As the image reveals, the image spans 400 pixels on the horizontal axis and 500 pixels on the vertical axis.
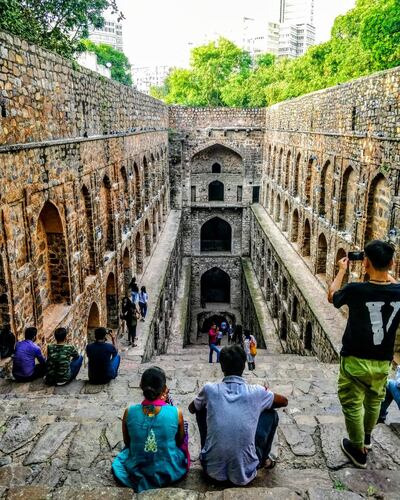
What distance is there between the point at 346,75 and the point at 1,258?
22.0m

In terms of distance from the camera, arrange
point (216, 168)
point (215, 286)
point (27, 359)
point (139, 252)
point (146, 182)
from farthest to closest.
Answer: point (215, 286) → point (216, 168) → point (146, 182) → point (139, 252) → point (27, 359)

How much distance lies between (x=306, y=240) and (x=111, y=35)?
359 ft

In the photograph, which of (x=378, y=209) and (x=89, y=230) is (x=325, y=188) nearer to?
(x=378, y=209)

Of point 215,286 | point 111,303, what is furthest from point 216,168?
point 111,303

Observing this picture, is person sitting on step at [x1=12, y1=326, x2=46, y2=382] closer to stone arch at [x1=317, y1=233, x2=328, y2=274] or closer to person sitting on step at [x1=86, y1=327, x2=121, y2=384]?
person sitting on step at [x1=86, y1=327, x2=121, y2=384]

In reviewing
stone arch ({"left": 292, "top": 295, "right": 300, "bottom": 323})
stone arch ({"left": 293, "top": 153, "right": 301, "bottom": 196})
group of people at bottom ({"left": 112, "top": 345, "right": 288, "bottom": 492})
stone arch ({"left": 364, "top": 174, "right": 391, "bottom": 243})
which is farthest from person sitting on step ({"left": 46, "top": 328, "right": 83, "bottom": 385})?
stone arch ({"left": 293, "top": 153, "right": 301, "bottom": 196})

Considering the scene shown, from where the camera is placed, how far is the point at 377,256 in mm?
3602

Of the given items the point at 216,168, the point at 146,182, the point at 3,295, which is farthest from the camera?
the point at 216,168

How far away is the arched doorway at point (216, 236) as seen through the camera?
2819cm

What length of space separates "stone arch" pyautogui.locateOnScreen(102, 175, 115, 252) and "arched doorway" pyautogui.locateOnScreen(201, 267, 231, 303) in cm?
1698

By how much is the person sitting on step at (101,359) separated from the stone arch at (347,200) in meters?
7.88

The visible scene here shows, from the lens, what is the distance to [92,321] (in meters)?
10.2

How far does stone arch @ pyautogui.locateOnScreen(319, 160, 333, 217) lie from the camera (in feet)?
45.3

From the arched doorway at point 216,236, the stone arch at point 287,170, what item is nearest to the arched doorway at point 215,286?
the arched doorway at point 216,236
